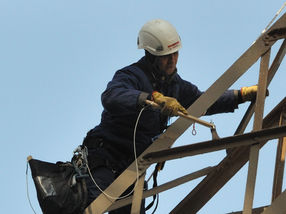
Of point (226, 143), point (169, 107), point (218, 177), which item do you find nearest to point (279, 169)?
point (218, 177)

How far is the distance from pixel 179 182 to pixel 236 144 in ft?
4.92

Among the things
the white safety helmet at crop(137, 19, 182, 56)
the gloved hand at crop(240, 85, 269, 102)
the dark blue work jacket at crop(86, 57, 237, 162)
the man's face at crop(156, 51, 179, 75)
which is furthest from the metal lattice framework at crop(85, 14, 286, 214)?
the white safety helmet at crop(137, 19, 182, 56)

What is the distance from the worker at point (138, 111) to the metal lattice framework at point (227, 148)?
492 mm

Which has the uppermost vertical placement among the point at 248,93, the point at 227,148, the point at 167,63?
the point at 167,63

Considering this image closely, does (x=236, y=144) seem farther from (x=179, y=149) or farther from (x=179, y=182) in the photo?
(x=179, y=182)

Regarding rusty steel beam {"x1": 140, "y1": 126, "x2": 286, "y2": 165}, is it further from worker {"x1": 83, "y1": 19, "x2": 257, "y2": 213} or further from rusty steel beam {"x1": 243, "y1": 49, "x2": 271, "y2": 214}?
worker {"x1": 83, "y1": 19, "x2": 257, "y2": 213}

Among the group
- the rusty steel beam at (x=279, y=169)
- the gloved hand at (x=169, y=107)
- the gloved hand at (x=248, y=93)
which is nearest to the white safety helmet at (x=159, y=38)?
the gloved hand at (x=248, y=93)

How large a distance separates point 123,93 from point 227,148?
1402 mm

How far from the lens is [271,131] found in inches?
334

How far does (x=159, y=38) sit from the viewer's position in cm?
1029

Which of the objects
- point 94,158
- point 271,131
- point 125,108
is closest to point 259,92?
point 271,131

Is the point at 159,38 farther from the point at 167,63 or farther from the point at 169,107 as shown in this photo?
the point at 169,107

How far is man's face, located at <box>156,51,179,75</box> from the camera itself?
402 inches

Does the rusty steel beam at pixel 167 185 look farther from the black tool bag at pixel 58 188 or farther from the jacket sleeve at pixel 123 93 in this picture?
the jacket sleeve at pixel 123 93
